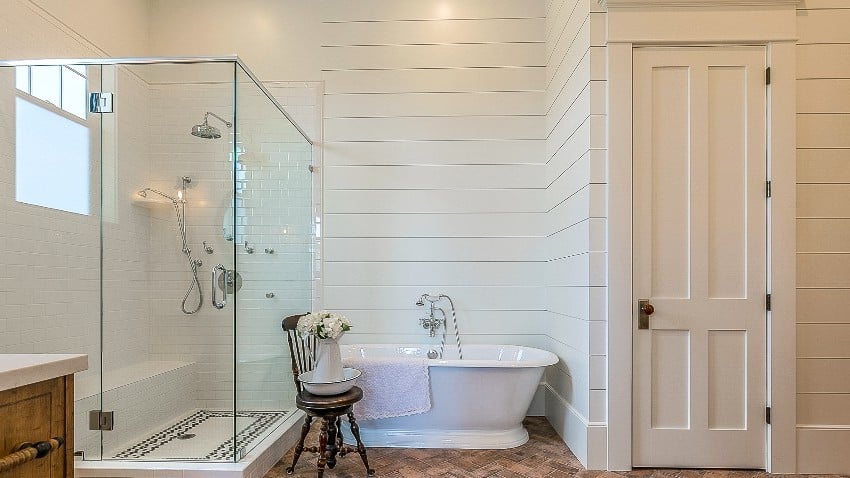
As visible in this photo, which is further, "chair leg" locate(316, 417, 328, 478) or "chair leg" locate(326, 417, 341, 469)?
"chair leg" locate(326, 417, 341, 469)

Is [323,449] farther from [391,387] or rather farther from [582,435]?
[582,435]

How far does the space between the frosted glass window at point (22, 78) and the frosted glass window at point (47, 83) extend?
19 mm

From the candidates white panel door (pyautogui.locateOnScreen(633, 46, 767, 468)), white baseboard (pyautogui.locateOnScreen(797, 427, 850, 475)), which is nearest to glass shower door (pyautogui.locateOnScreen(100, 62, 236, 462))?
white panel door (pyautogui.locateOnScreen(633, 46, 767, 468))

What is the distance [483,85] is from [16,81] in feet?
9.86

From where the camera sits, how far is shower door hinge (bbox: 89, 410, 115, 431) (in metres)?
2.87

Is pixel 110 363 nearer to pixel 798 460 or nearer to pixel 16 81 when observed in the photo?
pixel 16 81

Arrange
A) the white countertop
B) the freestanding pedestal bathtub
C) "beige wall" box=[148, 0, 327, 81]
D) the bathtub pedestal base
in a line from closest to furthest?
the white countertop < the freestanding pedestal bathtub < the bathtub pedestal base < "beige wall" box=[148, 0, 327, 81]

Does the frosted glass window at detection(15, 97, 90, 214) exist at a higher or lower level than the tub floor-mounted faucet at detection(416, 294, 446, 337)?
higher

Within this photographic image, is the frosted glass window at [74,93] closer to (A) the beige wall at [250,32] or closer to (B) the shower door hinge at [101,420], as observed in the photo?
(A) the beige wall at [250,32]

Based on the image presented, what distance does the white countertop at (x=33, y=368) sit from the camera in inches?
40.9

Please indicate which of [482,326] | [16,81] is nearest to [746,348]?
[482,326]

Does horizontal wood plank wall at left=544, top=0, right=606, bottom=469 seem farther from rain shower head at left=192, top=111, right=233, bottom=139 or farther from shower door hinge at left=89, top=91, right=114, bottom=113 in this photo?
shower door hinge at left=89, top=91, right=114, bottom=113

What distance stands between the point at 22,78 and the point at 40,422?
2.69 m

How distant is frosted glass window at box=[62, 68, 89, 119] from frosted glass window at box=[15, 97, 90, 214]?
69 millimetres
